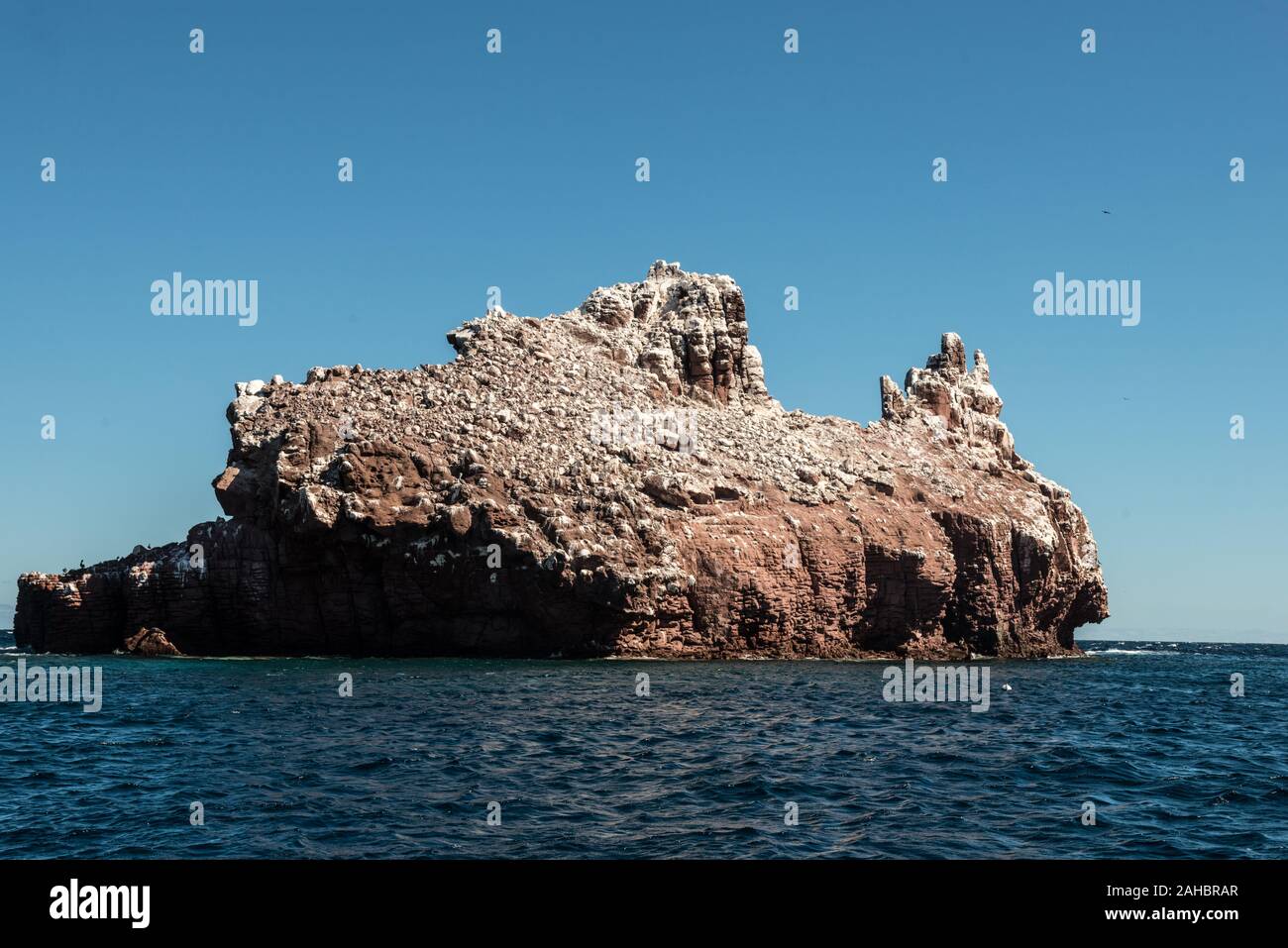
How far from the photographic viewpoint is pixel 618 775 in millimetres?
23578

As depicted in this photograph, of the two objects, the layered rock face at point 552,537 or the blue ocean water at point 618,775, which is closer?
the blue ocean water at point 618,775

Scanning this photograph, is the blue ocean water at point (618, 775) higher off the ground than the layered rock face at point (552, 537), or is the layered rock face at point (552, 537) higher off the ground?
the layered rock face at point (552, 537)

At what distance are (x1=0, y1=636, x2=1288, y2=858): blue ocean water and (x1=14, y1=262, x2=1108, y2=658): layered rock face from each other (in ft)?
64.9

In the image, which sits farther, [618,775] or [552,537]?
[552,537]

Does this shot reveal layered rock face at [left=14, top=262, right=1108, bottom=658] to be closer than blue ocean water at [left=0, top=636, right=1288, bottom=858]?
No

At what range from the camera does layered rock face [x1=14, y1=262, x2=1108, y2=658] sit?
6341 cm

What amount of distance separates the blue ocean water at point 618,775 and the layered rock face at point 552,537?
19.8 metres

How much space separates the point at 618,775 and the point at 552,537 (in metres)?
40.1

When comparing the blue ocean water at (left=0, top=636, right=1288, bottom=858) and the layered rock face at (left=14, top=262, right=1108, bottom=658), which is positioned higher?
the layered rock face at (left=14, top=262, right=1108, bottom=658)

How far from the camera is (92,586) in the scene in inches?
2633

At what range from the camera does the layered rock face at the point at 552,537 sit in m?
63.4

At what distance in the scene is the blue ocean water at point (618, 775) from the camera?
1767 cm
